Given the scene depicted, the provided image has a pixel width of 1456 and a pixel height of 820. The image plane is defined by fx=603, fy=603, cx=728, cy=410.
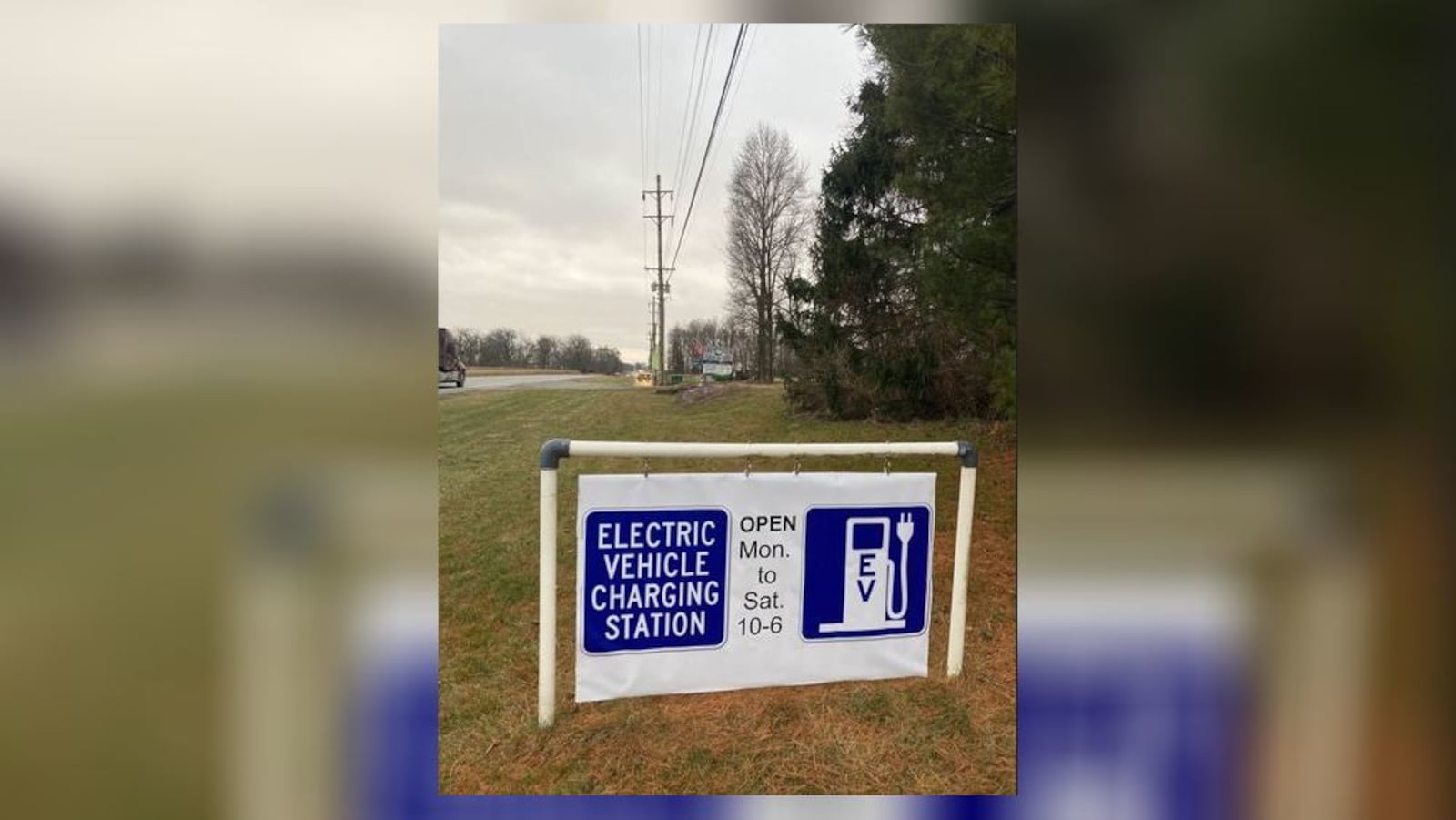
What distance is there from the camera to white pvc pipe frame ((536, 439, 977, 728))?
1738mm

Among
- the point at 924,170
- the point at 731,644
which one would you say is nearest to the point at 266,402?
the point at 731,644

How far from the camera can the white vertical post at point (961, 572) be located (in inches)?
81.1

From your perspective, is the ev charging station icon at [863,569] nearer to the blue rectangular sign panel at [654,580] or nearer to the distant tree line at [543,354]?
the blue rectangular sign panel at [654,580]

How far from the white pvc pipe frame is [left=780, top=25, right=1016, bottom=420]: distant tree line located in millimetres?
349

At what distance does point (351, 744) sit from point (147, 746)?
399mm

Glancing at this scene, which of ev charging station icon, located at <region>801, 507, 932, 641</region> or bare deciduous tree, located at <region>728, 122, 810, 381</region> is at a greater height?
bare deciduous tree, located at <region>728, 122, 810, 381</region>

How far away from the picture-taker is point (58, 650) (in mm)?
1281

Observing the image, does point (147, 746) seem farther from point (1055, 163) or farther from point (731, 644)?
point (1055, 163)

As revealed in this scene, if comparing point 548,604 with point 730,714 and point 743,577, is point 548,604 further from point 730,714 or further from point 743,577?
point 730,714

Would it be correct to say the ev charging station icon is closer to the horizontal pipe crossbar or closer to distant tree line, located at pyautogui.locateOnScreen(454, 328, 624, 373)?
the horizontal pipe crossbar

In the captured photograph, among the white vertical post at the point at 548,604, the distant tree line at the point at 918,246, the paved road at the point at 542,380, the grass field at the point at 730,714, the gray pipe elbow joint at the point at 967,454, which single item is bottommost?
the grass field at the point at 730,714

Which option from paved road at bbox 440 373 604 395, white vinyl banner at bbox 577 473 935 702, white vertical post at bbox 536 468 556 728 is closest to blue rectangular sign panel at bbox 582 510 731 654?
white vinyl banner at bbox 577 473 935 702

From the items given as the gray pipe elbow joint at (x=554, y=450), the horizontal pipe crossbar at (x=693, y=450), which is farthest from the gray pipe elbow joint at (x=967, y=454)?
the gray pipe elbow joint at (x=554, y=450)

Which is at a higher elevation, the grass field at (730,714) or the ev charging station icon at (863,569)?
the ev charging station icon at (863,569)
